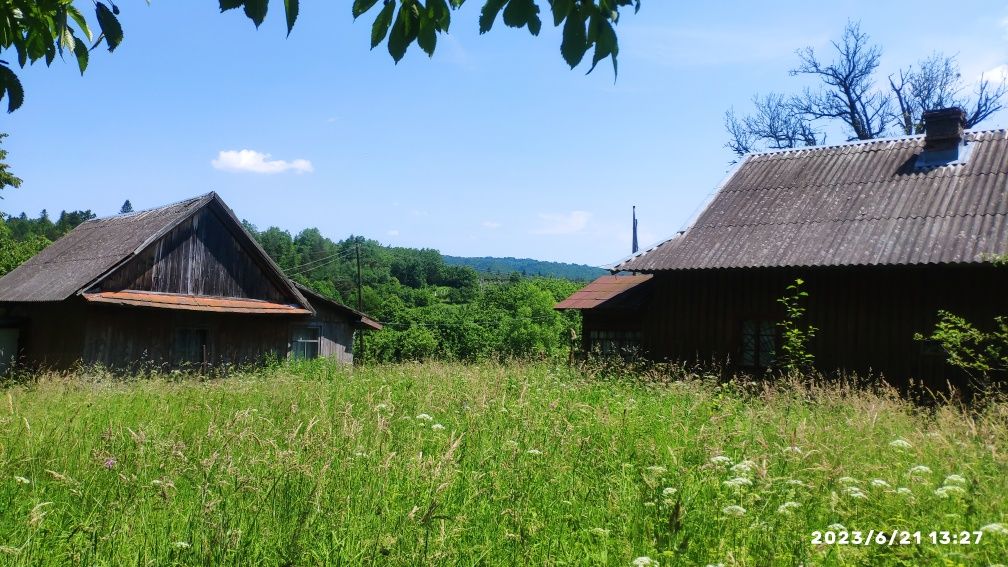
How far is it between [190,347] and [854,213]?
1651 cm

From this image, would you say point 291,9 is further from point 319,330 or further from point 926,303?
point 319,330

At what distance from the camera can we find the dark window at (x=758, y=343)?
499 inches

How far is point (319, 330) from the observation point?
2247 cm

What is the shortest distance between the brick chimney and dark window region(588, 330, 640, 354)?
724 cm

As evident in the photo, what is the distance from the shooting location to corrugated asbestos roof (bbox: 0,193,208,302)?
16.5m

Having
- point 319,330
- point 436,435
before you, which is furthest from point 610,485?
point 319,330

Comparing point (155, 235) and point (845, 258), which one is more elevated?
point (155, 235)

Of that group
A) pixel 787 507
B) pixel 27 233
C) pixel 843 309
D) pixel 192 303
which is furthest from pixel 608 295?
pixel 27 233

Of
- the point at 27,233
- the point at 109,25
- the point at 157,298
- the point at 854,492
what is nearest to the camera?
the point at 109,25

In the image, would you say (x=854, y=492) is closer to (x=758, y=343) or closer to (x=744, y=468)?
(x=744, y=468)

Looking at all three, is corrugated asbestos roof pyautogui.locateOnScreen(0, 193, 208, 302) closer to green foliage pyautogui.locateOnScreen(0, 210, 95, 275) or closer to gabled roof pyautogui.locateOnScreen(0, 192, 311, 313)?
gabled roof pyautogui.locateOnScreen(0, 192, 311, 313)

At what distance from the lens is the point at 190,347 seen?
17859 mm

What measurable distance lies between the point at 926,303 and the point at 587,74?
11.4m

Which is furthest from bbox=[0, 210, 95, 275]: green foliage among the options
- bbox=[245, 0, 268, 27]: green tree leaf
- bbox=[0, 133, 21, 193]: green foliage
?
bbox=[245, 0, 268, 27]: green tree leaf
